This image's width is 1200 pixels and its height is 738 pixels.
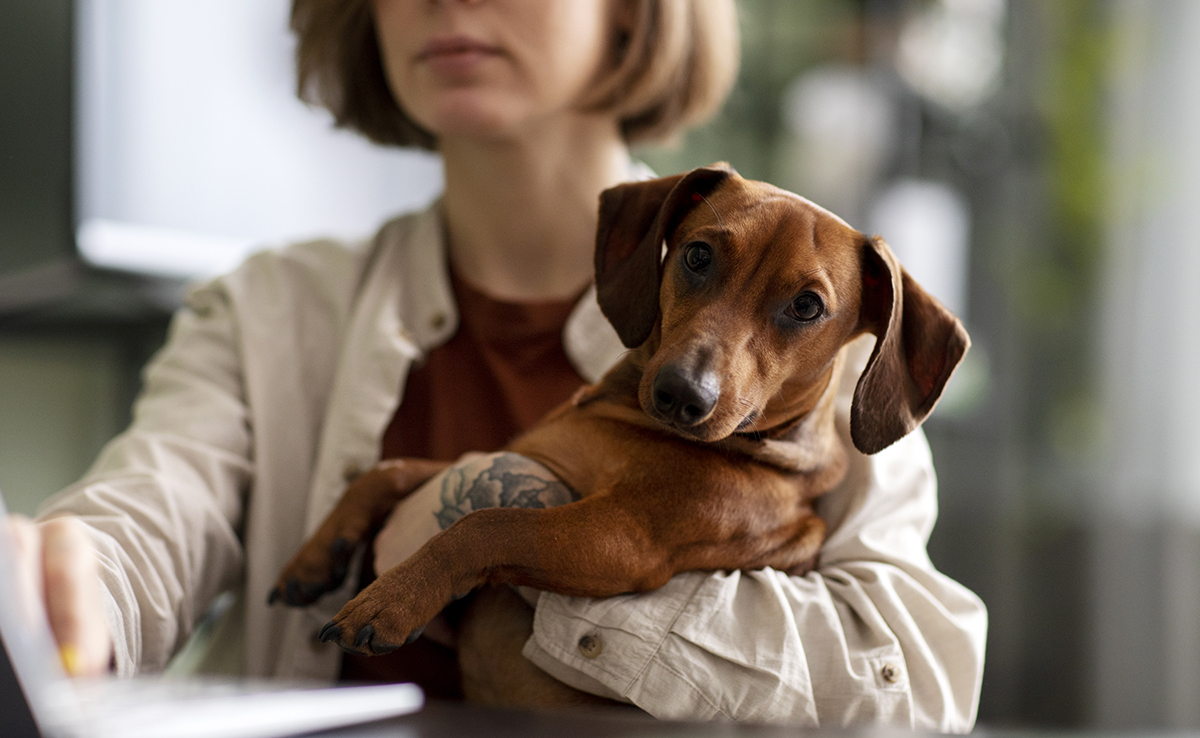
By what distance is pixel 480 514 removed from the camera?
2.78 ft

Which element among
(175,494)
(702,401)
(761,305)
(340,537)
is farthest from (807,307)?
(175,494)

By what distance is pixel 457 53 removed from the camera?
1.21m

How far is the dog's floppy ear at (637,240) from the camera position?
0.91 m

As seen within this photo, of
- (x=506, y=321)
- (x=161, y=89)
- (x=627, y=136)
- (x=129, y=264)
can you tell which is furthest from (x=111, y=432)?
(x=627, y=136)

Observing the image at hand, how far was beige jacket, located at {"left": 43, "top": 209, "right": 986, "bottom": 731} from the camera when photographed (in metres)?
0.88

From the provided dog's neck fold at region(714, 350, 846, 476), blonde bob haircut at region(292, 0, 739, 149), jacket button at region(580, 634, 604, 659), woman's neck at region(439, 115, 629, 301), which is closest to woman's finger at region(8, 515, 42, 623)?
jacket button at region(580, 634, 604, 659)

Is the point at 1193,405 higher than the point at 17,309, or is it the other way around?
the point at 17,309

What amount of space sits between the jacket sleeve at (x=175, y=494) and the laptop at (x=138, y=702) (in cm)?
35

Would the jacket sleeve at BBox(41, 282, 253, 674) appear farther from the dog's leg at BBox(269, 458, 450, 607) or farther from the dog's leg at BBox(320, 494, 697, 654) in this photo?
the dog's leg at BBox(320, 494, 697, 654)

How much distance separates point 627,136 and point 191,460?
848 millimetres

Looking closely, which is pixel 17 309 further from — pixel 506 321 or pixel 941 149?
pixel 941 149

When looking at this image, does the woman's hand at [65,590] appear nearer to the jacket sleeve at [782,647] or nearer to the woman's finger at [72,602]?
the woman's finger at [72,602]

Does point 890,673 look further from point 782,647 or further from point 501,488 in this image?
point 501,488

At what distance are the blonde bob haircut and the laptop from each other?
3.23 feet
